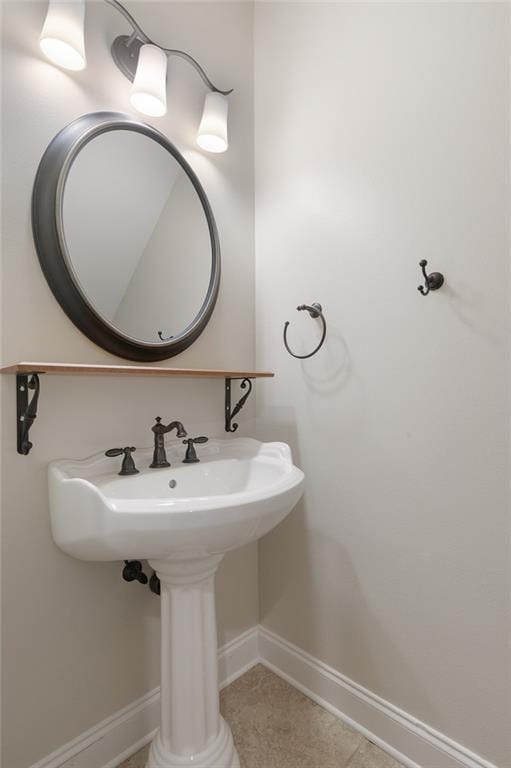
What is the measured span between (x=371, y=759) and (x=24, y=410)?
4.61ft

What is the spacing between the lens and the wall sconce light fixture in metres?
0.94

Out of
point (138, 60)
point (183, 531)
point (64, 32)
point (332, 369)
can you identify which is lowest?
point (183, 531)

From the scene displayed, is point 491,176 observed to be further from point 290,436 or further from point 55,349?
point 55,349

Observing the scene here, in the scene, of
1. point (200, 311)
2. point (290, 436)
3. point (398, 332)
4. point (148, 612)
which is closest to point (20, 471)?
point (148, 612)

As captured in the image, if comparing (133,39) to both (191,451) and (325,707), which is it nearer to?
(191,451)

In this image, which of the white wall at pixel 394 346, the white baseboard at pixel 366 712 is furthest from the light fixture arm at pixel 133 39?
the white baseboard at pixel 366 712

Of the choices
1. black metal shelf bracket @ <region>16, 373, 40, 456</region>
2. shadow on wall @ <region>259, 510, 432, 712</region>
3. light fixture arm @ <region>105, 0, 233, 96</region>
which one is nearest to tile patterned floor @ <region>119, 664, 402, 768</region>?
shadow on wall @ <region>259, 510, 432, 712</region>

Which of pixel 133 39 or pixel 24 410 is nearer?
pixel 24 410

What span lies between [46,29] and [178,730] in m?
1.83

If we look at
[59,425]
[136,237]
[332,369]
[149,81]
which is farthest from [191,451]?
[149,81]

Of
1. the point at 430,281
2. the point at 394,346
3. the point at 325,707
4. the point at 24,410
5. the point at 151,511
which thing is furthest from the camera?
the point at 325,707

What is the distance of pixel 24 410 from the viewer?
91cm

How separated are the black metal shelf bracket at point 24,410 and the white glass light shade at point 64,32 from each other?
0.85 m

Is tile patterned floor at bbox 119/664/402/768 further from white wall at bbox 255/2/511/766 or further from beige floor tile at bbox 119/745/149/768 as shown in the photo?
white wall at bbox 255/2/511/766
